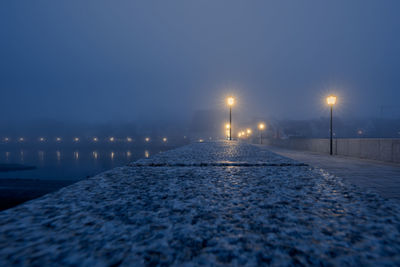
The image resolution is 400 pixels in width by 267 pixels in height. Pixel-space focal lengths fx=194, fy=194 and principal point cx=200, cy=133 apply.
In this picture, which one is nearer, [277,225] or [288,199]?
[277,225]

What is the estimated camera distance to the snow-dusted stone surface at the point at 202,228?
0.53 m

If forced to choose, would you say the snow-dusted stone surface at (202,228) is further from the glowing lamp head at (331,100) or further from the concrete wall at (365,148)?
the glowing lamp head at (331,100)

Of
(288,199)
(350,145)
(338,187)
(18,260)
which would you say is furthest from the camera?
(350,145)

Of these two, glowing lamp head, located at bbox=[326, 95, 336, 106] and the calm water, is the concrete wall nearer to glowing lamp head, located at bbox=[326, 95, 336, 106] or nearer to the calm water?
glowing lamp head, located at bbox=[326, 95, 336, 106]

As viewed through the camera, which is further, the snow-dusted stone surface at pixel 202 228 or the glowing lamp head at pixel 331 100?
the glowing lamp head at pixel 331 100

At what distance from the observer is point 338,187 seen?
1229 millimetres

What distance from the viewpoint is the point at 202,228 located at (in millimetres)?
698

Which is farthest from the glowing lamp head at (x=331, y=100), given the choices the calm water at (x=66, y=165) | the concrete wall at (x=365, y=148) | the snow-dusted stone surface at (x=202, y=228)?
the calm water at (x=66, y=165)

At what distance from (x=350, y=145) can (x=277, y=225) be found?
17891mm

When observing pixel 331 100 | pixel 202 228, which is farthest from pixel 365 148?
pixel 202 228

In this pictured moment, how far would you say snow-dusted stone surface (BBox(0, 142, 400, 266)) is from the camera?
534 mm

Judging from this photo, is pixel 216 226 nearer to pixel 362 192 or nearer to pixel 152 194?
pixel 152 194

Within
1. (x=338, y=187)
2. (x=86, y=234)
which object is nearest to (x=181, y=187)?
(x=86, y=234)

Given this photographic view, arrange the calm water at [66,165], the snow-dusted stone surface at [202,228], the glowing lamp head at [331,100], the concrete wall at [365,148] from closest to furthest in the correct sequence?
1. the snow-dusted stone surface at [202,228]
2. the concrete wall at [365,148]
3. the glowing lamp head at [331,100]
4. the calm water at [66,165]
